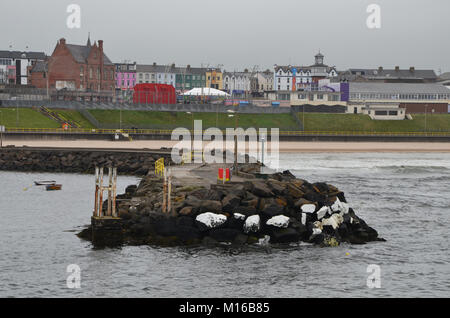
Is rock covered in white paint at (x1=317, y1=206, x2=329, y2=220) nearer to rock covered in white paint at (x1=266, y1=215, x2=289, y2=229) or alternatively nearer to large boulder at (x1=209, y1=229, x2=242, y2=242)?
rock covered in white paint at (x1=266, y1=215, x2=289, y2=229)

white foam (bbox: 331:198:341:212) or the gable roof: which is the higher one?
the gable roof

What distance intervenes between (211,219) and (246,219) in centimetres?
198

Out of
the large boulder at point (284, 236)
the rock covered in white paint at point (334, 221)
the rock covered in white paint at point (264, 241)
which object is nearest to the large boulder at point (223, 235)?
the rock covered in white paint at point (264, 241)

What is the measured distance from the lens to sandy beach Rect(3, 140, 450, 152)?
315ft

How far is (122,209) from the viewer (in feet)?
130

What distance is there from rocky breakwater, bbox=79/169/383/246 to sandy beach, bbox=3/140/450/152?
55.0 meters

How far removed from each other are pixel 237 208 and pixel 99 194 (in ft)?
26.2

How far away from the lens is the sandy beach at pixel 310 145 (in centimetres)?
9600

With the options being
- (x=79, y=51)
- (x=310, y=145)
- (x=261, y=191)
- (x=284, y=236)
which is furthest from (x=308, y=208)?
(x=79, y=51)

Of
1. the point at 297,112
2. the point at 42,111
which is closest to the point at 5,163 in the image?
the point at 42,111

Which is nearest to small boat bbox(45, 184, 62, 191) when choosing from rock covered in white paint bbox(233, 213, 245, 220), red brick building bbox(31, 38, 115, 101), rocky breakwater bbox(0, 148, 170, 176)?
rocky breakwater bbox(0, 148, 170, 176)

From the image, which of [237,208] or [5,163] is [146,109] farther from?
[237,208]

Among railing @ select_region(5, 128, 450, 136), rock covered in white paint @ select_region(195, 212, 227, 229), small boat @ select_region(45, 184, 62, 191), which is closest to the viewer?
rock covered in white paint @ select_region(195, 212, 227, 229)

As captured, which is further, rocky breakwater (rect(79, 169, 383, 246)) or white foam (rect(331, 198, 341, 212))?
white foam (rect(331, 198, 341, 212))
